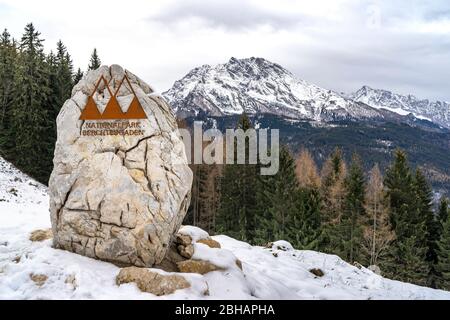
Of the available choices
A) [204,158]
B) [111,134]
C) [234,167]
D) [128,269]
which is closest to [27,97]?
[204,158]

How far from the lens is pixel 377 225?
40344 millimetres

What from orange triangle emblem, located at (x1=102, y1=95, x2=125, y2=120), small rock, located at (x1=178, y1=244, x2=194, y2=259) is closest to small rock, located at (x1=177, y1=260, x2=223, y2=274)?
small rock, located at (x1=178, y1=244, x2=194, y2=259)

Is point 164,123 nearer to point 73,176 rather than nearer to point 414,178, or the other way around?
point 73,176

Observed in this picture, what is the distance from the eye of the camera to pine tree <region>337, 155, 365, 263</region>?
41972mm

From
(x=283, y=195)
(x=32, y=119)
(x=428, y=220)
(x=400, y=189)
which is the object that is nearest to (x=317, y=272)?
(x=283, y=195)

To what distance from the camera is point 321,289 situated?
535 inches

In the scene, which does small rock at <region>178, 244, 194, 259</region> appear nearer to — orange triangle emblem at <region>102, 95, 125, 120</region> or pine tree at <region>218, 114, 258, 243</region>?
orange triangle emblem at <region>102, 95, 125, 120</region>

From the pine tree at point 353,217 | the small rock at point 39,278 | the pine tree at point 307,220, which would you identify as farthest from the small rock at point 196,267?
the pine tree at point 353,217

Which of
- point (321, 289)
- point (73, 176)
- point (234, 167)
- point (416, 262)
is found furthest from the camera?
point (234, 167)

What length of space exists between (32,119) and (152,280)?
36.7 metres

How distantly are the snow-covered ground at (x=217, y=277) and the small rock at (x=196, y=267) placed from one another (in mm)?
229

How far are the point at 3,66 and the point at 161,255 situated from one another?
4565cm

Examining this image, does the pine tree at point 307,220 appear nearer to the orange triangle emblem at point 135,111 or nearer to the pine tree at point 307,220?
the pine tree at point 307,220

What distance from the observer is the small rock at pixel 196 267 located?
11.6m
